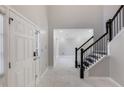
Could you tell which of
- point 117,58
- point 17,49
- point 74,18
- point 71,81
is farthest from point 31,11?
point 74,18

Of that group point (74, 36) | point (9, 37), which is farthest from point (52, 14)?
point (74, 36)

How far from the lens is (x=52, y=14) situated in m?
8.12

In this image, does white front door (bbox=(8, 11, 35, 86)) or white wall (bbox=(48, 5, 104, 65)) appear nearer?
white front door (bbox=(8, 11, 35, 86))

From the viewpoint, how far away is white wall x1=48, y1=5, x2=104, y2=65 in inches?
314

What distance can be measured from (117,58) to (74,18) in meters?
4.02

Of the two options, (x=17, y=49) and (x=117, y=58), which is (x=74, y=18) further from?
(x=17, y=49)

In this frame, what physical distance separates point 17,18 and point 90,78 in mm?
3705

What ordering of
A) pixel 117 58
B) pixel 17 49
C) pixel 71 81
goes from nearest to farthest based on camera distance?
1. pixel 17 49
2. pixel 117 58
3. pixel 71 81

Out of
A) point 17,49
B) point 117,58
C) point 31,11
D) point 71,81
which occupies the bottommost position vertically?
point 71,81

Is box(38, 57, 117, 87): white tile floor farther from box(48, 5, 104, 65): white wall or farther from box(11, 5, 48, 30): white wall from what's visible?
box(48, 5, 104, 65): white wall

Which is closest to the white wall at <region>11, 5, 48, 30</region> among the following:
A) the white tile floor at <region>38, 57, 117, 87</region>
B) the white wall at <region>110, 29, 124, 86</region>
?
the white tile floor at <region>38, 57, 117, 87</region>

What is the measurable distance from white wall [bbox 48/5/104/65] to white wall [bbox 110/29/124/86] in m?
2.92

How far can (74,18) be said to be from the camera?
8.08m
